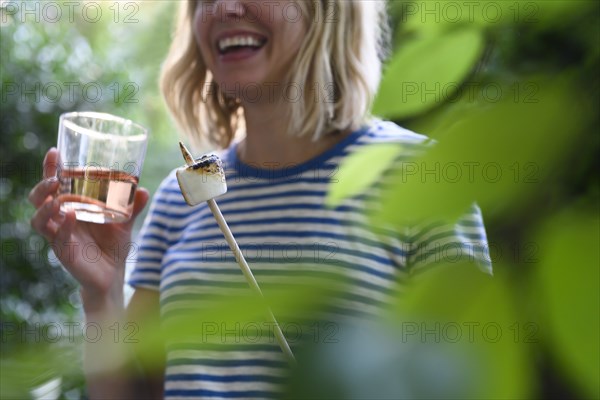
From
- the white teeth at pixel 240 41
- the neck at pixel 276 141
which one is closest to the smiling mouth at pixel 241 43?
the white teeth at pixel 240 41

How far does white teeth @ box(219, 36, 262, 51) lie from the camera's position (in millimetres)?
1198

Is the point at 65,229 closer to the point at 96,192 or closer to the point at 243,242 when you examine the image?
the point at 96,192

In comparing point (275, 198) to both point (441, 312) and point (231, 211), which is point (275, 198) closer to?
point (231, 211)

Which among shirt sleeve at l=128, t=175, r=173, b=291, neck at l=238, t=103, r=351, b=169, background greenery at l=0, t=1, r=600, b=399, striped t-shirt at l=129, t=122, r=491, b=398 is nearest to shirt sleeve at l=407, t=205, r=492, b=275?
background greenery at l=0, t=1, r=600, b=399

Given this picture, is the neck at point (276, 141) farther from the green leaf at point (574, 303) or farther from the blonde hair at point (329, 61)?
the green leaf at point (574, 303)

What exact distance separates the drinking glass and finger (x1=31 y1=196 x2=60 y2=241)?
1cm

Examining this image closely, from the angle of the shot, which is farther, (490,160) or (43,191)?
(43,191)

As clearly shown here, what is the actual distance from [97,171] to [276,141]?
35 centimetres

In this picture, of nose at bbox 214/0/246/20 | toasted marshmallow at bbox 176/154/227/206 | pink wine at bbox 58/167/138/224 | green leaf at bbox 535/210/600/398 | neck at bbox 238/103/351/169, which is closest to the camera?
green leaf at bbox 535/210/600/398

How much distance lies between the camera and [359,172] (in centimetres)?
21

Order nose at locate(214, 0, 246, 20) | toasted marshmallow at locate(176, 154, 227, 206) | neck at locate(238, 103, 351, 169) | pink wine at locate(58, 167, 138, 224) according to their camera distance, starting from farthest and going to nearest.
A: neck at locate(238, 103, 351, 169) < nose at locate(214, 0, 246, 20) < pink wine at locate(58, 167, 138, 224) < toasted marshmallow at locate(176, 154, 227, 206)

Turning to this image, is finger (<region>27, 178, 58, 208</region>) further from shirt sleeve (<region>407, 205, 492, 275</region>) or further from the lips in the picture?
shirt sleeve (<region>407, 205, 492, 275</region>)

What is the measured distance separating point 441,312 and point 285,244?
1.07m

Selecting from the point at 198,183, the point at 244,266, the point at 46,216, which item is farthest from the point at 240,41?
the point at 244,266
